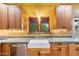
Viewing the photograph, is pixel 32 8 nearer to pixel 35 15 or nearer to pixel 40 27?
pixel 35 15

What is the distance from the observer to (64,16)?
13.5 feet

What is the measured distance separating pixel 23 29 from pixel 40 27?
1.34 feet

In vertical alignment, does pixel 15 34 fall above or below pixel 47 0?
below

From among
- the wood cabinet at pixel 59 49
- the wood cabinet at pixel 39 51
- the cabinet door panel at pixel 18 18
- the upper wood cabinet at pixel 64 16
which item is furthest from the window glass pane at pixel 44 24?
the wood cabinet at pixel 39 51

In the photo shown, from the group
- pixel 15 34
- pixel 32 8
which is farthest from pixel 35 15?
pixel 15 34

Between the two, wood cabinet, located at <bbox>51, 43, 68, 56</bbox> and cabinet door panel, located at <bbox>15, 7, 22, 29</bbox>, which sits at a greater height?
cabinet door panel, located at <bbox>15, 7, 22, 29</bbox>

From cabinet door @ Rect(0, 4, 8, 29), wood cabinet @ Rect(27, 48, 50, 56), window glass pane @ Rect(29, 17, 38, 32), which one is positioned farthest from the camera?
cabinet door @ Rect(0, 4, 8, 29)

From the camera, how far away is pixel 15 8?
4.03 meters

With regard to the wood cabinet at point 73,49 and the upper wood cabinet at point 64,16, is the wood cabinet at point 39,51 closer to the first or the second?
the wood cabinet at point 73,49

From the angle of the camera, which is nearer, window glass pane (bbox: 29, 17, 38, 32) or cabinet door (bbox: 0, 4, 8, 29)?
window glass pane (bbox: 29, 17, 38, 32)

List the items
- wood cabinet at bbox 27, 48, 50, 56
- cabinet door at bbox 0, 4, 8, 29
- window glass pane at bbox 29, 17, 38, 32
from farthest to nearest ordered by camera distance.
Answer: cabinet door at bbox 0, 4, 8, 29, window glass pane at bbox 29, 17, 38, 32, wood cabinet at bbox 27, 48, 50, 56

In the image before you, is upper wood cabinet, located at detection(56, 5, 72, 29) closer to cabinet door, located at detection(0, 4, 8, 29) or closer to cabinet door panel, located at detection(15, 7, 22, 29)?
cabinet door panel, located at detection(15, 7, 22, 29)

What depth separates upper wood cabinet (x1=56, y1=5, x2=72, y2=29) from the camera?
4.06 meters

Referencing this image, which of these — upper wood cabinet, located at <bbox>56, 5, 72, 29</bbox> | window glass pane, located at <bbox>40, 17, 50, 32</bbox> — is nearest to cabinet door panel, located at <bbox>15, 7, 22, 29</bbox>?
window glass pane, located at <bbox>40, 17, 50, 32</bbox>
